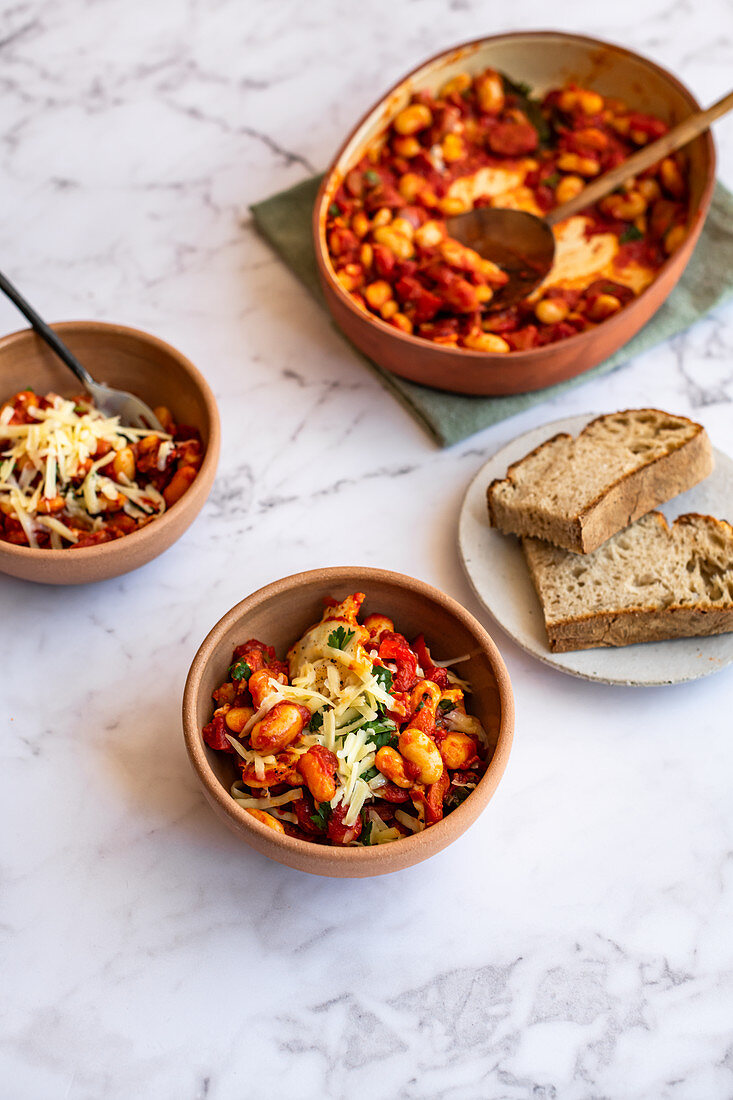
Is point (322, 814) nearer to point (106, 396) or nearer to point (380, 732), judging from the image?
point (380, 732)

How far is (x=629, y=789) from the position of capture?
2.25 m

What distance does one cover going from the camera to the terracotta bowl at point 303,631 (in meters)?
1.83

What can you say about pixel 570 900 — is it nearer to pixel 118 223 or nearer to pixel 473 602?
pixel 473 602

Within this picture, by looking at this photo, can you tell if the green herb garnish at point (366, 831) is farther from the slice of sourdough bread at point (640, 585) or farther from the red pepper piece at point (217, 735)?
the slice of sourdough bread at point (640, 585)

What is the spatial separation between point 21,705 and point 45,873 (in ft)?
1.31

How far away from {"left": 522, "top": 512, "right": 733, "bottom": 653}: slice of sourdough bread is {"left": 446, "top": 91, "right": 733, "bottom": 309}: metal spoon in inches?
32.0

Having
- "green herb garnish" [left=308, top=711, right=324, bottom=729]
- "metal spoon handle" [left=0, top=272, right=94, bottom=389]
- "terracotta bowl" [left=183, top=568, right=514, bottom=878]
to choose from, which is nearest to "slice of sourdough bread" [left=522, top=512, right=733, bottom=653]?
"terracotta bowl" [left=183, top=568, right=514, bottom=878]

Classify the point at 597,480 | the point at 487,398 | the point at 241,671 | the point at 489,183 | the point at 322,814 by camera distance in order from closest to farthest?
the point at 322,814 < the point at 241,671 < the point at 597,480 < the point at 487,398 < the point at 489,183

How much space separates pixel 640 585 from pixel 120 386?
1.38 meters

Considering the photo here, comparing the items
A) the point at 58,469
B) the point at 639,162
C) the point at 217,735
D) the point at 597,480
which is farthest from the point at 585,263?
the point at 217,735

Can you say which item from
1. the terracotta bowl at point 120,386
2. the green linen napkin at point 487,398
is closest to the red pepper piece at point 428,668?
the terracotta bowl at point 120,386

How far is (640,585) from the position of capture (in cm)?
234

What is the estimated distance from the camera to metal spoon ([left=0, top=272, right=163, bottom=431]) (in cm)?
245

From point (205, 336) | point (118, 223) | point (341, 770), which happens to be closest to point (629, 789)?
point (341, 770)
